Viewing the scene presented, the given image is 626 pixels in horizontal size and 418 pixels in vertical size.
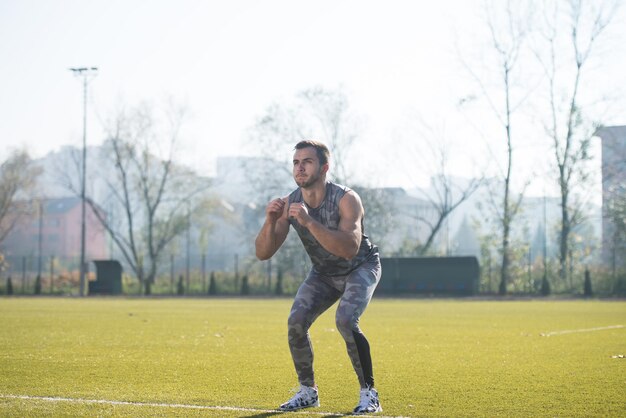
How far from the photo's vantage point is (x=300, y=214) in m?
6.72

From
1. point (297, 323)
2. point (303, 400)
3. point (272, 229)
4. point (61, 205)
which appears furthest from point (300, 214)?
point (61, 205)

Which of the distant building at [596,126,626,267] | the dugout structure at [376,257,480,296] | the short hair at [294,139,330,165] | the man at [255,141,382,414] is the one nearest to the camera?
the man at [255,141,382,414]

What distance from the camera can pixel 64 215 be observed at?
11062 cm

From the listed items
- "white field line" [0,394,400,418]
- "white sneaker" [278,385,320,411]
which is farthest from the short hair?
"white field line" [0,394,400,418]

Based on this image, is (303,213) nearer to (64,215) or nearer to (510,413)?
(510,413)

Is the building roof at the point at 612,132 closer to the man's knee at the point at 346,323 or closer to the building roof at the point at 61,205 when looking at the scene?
the man's knee at the point at 346,323

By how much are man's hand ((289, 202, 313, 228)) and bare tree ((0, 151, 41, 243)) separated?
75.0 meters

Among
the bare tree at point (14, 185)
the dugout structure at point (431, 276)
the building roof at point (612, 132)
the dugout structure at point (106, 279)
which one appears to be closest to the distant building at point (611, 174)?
the building roof at point (612, 132)

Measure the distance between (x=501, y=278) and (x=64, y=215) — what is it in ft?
249

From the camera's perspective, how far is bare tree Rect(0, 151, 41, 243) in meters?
77.8

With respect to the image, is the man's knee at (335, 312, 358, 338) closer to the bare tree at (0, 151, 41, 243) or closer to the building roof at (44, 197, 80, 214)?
the bare tree at (0, 151, 41, 243)

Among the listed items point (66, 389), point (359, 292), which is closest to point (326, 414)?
point (359, 292)

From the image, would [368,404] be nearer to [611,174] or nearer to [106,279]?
[106,279]

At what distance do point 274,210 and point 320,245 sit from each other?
1.75 ft
